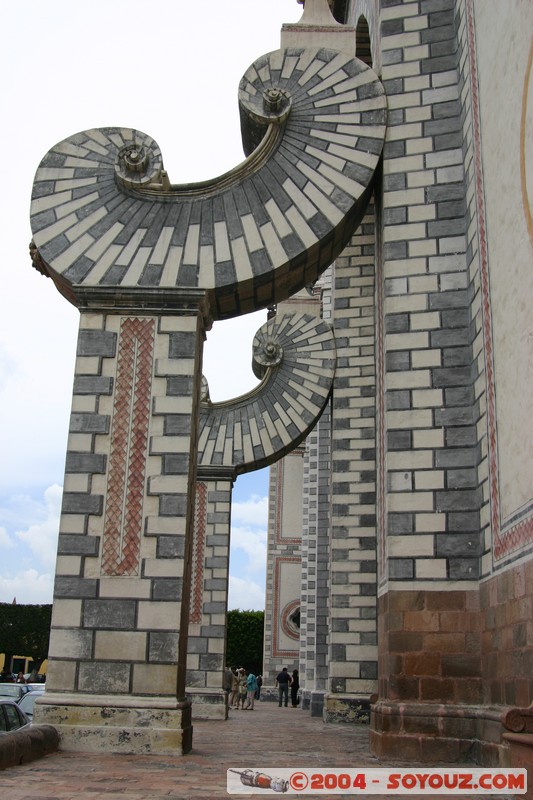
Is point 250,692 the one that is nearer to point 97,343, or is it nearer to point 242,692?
point 242,692

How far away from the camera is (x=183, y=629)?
21.4ft

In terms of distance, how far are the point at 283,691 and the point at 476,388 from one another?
14.7 metres

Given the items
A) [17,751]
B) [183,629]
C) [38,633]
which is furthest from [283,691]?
[38,633]

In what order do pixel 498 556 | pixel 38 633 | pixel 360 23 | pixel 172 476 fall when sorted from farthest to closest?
1. pixel 38 633
2. pixel 360 23
3. pixel 172 476
4. pixel 498 556

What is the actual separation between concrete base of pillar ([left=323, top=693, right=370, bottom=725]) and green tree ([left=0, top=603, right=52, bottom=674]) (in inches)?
986

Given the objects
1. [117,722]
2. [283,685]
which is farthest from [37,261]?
[283,685]

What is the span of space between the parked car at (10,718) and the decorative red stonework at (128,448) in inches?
88.2

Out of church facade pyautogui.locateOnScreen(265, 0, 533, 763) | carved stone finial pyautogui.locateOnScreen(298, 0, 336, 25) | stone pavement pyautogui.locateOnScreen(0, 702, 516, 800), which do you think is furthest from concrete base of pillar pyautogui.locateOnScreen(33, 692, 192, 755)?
carved stone finial pyautogui.locateOnScreen(298, 0, 336, 25)

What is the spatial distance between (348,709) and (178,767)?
229 inches

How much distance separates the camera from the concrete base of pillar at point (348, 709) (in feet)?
34.8

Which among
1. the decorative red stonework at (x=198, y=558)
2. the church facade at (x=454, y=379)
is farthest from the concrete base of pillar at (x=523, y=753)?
the decorative red stonework at (x=198, y=558)

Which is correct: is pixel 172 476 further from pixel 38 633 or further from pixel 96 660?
pixel 38 633

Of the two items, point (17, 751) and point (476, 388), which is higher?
point (476, 388)

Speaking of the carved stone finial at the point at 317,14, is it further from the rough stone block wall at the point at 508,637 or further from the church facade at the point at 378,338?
the rough stone block wall at the point at 508,637
